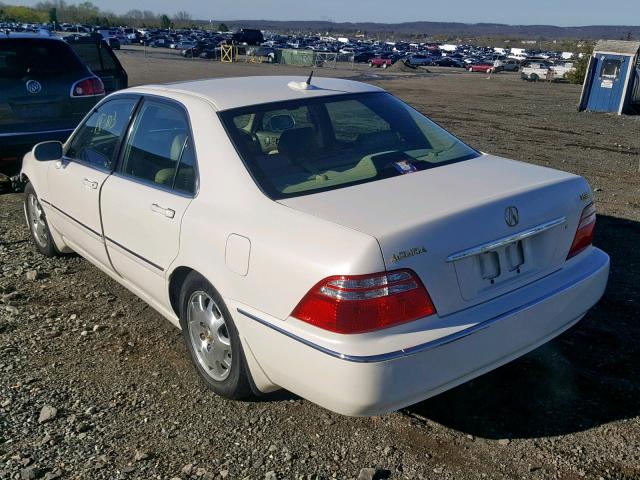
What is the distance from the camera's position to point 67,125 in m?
7.61

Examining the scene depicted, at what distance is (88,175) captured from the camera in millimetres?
4375

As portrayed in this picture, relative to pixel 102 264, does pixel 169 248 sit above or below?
above

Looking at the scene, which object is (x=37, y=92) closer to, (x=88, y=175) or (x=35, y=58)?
(x=35, y=58)

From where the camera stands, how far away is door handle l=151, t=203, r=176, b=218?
11.3 feet

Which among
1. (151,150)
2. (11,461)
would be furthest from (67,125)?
(11,461)

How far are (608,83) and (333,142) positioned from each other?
18.0 metres

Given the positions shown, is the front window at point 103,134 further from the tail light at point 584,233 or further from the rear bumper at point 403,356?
the tail light at point 584,233

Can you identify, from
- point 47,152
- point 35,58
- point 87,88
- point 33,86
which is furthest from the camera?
point 87,88

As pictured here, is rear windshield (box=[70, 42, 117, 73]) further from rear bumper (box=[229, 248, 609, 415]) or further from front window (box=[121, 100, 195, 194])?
rear bumper (box=[229, 248, 609, 415])

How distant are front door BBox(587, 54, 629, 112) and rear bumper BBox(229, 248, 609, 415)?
59.4 feet

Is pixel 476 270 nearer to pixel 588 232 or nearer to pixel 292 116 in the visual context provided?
pixel 588 232

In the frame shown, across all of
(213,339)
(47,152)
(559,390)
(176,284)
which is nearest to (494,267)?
(559,390)

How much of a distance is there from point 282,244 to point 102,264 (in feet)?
7.22

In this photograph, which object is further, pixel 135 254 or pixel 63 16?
pixel 63 16
